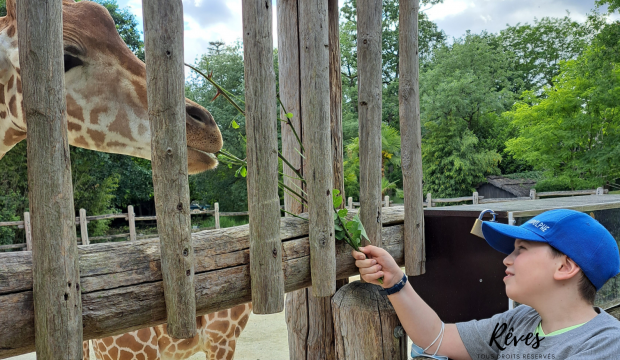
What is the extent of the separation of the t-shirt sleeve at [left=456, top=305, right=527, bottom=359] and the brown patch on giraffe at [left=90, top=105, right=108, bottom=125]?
74.5 inches

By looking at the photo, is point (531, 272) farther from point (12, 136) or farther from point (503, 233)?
point (12, 136)

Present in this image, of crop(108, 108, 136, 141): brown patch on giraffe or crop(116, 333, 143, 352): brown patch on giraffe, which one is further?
crop(116, 333, 143, 352): brown patch on giraffe

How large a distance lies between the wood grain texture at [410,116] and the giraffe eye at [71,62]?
4.98ft

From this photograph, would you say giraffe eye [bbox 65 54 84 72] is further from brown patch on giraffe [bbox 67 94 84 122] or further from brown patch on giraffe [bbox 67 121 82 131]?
brown patch on giraffe [bbox 67 121 82 131]

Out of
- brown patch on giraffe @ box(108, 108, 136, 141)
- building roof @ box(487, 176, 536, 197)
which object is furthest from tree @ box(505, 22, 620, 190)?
brown patch on giraffe @ box(108, 108, 136, 141)

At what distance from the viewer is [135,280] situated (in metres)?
1.64

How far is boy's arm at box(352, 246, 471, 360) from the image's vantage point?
76.4 inches

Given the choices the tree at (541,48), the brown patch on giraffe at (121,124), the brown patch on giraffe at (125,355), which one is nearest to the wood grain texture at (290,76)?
the brown patch on giraffe at (121,124)

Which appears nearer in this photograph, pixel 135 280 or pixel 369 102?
pixel 135 280

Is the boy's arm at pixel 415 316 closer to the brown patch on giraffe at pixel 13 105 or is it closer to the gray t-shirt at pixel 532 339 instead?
the gray t-shirt at pixel 532 339

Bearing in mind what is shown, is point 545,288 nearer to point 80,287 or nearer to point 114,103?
point 80,287

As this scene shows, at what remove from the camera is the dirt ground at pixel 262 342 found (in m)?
5.08

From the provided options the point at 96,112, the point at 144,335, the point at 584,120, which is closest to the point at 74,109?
the point at 96,112

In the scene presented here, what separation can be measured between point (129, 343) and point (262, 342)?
91.0 inches
